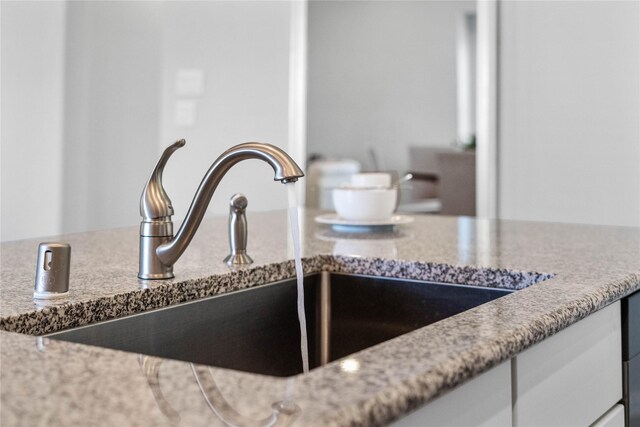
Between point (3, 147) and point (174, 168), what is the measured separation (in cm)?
126

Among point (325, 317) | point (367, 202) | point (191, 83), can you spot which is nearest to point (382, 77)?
point (191, 83)

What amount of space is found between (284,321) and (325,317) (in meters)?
0.11

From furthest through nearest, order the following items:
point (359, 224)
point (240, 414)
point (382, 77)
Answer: point (382, 77)
point (359, 224)
point (240, 414)

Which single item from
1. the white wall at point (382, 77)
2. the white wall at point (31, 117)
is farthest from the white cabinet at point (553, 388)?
the white wall at point (31, 117)

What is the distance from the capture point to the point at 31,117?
3656 mm

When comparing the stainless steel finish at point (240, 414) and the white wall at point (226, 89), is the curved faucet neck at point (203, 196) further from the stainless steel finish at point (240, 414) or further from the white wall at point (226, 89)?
the white wall at point (226, 89)

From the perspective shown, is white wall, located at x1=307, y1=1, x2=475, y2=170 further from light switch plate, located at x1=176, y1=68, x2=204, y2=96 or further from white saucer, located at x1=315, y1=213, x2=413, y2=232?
white saucer, located at x1=315, y1=213, x2=413, y2=232

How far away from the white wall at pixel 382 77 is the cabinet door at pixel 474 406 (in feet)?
10.1

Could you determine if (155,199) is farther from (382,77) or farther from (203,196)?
(382,77)

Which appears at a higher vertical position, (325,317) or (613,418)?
(325,317)

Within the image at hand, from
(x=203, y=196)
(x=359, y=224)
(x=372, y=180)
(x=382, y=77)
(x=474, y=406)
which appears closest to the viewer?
(x=474, y=406)

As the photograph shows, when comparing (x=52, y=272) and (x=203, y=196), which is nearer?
(x=52, y=272)

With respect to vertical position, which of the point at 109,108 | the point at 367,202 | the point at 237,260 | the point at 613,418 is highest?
the point at 109,108

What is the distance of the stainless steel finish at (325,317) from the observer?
136 centimetres
